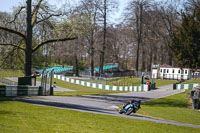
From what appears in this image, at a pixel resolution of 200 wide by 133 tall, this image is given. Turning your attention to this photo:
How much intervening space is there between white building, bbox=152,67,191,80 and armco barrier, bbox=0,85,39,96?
2997 cm

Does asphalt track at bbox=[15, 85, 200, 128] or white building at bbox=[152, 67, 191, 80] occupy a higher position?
white building at bbox=[152, 67, 191, 80]

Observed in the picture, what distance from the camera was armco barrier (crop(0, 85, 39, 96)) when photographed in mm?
20312

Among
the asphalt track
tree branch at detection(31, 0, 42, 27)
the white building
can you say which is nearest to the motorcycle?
the asphalt track

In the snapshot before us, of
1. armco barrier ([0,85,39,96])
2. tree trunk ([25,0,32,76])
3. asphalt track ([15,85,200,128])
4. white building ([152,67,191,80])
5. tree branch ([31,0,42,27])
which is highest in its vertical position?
tree branch ([31,0,42,27])

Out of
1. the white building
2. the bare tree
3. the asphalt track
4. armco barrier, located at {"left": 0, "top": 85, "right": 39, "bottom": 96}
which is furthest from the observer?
the white building

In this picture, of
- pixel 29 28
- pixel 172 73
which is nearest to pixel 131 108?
pixel 29 28

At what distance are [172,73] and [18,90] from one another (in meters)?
32.4

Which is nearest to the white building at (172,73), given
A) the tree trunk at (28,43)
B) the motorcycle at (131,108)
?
the tree trunk at (28,43)

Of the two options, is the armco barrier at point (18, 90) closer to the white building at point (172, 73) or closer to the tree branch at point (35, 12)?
the tree branch at point (35, 12)

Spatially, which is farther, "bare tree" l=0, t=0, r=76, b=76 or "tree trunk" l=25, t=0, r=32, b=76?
"bare tree" l=0, t=0, r=76, b=76

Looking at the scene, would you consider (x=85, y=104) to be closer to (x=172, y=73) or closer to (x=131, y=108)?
(x=131, y=108)

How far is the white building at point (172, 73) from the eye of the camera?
148 ft

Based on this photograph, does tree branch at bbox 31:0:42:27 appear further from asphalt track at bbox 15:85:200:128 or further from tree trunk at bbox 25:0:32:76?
asphalt track at bbox 15:85:200:128

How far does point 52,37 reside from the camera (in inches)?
928
